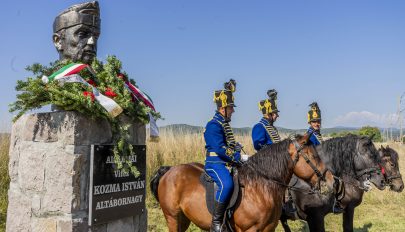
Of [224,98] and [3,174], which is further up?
[224,98]

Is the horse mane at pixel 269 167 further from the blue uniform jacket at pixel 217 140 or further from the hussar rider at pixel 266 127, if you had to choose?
the hussar rider at pixel 266 127

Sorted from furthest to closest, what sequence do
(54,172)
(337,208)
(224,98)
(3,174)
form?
(3,174)
(337,208)
(224,98)
(54,172)

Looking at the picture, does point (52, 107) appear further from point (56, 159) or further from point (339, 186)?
point (339, 186)

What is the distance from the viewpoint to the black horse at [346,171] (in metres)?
6.20

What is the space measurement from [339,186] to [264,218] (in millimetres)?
2249

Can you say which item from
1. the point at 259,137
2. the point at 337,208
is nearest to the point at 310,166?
the point at 259,137

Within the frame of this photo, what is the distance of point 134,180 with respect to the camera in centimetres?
380

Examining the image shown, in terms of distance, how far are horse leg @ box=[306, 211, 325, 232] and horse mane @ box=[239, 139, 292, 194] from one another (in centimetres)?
162

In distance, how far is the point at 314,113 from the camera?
24.6 feet

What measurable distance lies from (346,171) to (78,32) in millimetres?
4916

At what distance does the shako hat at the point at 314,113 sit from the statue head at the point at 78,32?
194 inches

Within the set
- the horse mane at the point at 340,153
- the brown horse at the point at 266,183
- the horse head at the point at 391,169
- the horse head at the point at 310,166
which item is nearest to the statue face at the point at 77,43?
the brown horse at the point at 266,183

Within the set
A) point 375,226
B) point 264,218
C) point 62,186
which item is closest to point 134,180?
point 62,186

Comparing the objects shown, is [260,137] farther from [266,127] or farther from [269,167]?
[269,167]
